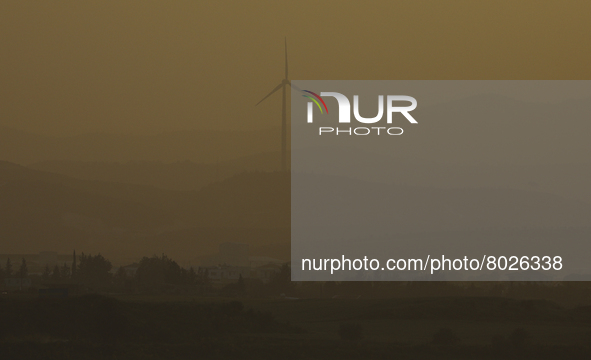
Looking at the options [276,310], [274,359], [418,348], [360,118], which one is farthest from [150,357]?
[276,310]

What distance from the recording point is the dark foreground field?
264ft

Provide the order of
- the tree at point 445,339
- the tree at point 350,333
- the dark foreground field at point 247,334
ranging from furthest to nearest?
the tree at point 350,333 → the tree at point 445,339 → the dark foreground field at point 247,334

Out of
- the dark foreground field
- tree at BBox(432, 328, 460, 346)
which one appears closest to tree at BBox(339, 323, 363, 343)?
the dark foreground field

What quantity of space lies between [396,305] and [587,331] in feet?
202

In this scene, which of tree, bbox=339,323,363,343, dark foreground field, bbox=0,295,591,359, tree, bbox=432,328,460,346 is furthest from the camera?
tree, bbox=339,323,363,343

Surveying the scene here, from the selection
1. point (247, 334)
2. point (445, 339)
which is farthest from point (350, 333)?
point (247, 334)

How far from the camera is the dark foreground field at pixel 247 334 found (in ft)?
264

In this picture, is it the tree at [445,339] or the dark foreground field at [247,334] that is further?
the tree at [445,339]

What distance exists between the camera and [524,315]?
15912 cm

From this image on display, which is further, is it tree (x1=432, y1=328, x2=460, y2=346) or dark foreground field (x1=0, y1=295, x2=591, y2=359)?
tree (x1=432, y1=328, x2=460, y2=346)

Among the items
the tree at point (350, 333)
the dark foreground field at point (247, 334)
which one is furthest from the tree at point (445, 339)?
the tree at point (350, 333)

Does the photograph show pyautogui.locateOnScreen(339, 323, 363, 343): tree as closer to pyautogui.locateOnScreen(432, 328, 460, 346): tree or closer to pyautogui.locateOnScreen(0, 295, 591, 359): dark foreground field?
pyautogui.locateOnScreen(0, 295, 591, 359): dark foreground field

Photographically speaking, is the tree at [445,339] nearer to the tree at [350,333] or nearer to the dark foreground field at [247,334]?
the dark foreground field at [247,334]

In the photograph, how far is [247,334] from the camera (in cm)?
10575
